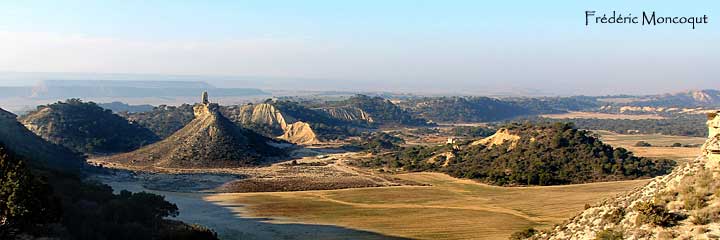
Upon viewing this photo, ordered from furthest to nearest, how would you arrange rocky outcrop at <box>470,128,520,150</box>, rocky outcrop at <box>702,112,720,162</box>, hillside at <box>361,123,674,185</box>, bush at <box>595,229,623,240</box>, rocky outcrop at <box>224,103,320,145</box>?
rocky outcrop at <box>224,103,320,145</box> → rocky outcrop at <box>470,128,520,150</box> → hillside at <box>361,123,674,185</box> → bush at <box>595,229,623,240</box> → rocky outcrop at <box>702,112,720,162</box>

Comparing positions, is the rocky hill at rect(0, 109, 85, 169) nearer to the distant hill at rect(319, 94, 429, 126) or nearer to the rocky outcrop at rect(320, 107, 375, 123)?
the rocky outcrop at rect(320, 107, 375, 123)

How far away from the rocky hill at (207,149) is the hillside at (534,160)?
15452 mm

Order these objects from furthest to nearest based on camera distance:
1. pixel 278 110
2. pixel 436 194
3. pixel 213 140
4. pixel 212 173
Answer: pixel 278 110
pixel 213 140
pixel 212 173
pixel 436 194

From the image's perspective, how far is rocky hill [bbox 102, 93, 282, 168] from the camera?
69.8m

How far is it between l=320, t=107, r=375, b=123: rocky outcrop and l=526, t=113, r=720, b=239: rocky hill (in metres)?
127

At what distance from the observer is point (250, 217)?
37.4m

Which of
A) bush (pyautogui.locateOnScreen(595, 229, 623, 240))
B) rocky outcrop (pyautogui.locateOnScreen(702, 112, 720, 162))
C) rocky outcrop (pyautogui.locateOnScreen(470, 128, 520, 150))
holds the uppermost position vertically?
rocky outcrop (pyautogui.locateOnScreen(702, 112, 720, 162))

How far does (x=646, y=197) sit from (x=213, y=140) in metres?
64.3

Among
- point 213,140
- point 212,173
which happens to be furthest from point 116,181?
point 213,140

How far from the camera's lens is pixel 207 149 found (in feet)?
238

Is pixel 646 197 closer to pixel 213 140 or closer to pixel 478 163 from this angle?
pixel 478 163

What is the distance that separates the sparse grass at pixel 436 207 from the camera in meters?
33.9

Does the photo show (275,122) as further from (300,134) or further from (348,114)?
(348,114)

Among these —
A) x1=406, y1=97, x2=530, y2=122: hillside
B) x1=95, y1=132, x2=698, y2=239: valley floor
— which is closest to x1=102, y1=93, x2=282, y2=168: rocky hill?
x1=95, y1=132, x2=698, y2=239: valley floor
